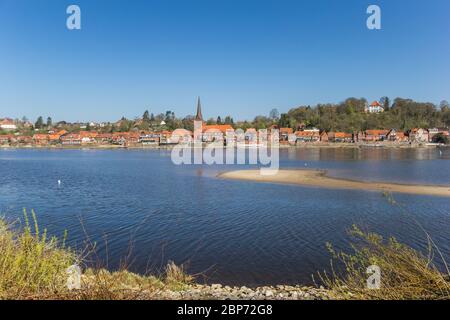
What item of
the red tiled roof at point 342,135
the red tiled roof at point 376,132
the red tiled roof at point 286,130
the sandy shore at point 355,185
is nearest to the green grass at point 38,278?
the sandy shore at point 355,185

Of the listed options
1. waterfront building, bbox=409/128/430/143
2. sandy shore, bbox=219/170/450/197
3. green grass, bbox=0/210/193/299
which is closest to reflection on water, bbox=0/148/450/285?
sandy shore, bbox=219/170/450/197

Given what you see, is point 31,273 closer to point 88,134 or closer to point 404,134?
point 404,134

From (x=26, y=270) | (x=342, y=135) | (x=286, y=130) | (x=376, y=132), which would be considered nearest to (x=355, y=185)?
(x=26, y=270)

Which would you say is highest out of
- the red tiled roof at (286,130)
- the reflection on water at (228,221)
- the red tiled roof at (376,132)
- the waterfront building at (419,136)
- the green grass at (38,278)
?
the red tiled roof at (286,130)

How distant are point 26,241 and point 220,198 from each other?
840 inches

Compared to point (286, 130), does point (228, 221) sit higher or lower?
lower

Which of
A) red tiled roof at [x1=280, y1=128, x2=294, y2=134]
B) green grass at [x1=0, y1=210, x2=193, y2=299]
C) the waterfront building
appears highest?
red tiled roof at [x1=280, y1=128, x2=294, y2=134]

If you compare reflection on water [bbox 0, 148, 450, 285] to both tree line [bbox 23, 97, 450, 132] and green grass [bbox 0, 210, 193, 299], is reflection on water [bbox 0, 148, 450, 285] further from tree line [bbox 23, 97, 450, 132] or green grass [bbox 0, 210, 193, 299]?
tree line [bbox 23, 97, 450, 132]

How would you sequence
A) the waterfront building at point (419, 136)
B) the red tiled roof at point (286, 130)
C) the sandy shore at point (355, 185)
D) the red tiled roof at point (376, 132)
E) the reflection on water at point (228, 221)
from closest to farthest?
the reflection on water at point (228, 221) → the sandy shore at point (355, 185) → the waterfront building at point (419, 136) → the red tiled roof at point (376, 132) → the red tiled roof at point (286, 130)

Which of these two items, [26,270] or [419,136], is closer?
[26,270]

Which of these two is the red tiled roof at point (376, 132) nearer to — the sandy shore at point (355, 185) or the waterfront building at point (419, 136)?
the waterfront building at point (419, 136)

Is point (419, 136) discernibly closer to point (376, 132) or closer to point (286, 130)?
point (376, 132)
